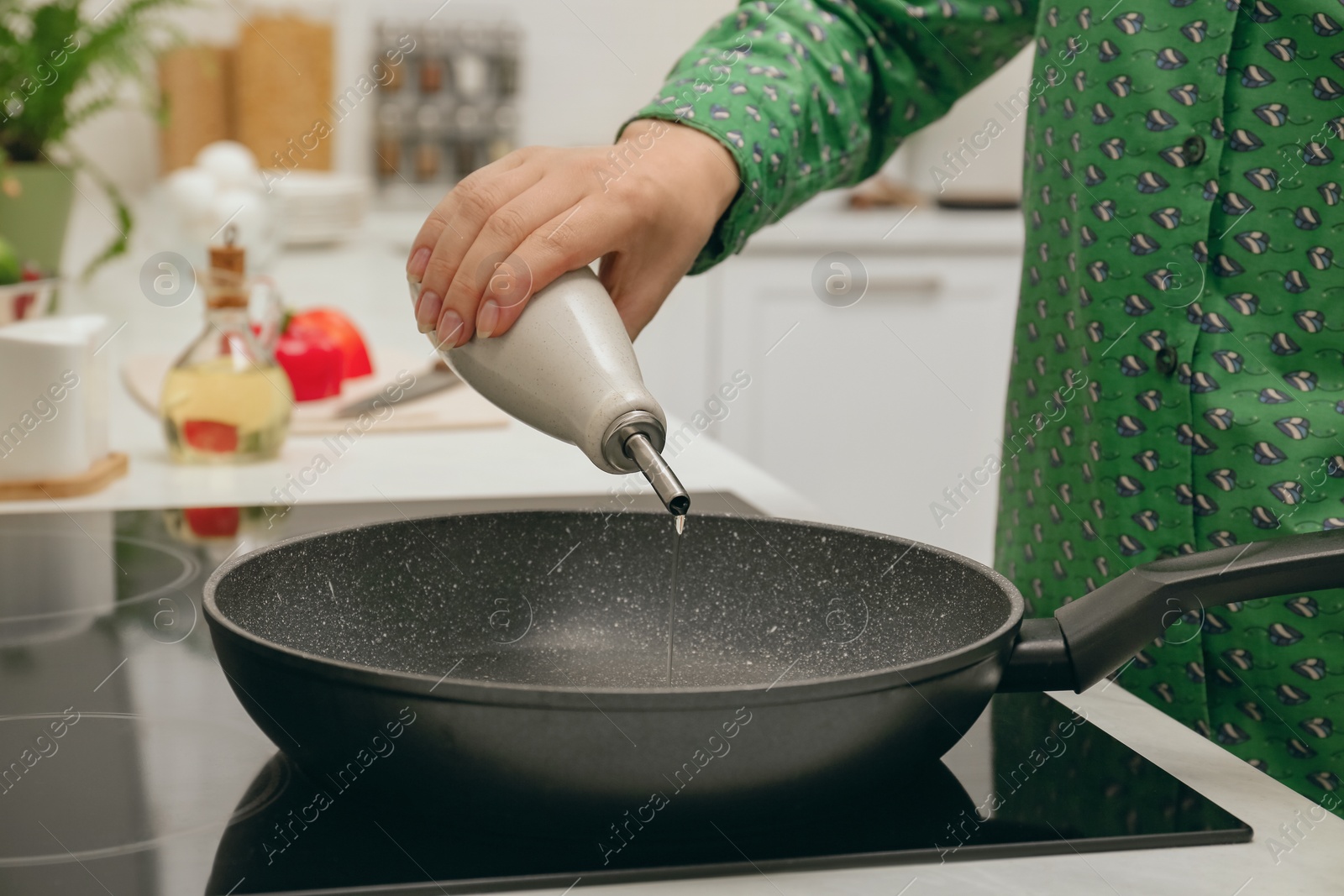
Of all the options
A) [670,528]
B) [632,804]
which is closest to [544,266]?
[670,528]

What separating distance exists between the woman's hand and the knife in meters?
0.54

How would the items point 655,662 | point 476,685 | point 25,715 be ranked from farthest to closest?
point 655,662, point 25,715, point 476,685

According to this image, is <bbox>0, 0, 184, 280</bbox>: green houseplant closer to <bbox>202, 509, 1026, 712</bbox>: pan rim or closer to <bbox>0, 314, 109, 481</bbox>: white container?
<bbox>0, 314, 109, 481</bbox>: white container

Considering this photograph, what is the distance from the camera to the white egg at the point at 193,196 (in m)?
2.11

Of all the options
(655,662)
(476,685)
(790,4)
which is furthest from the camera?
(790,4)

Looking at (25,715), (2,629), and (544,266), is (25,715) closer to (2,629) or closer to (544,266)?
(2,629)

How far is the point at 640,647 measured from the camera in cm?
69

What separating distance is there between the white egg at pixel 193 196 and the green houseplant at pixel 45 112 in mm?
219

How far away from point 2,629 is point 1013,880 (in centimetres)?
51

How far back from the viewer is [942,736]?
478mm

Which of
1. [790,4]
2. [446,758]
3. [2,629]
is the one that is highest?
[790,4]

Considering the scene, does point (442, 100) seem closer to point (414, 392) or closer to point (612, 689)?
point (414, 392)

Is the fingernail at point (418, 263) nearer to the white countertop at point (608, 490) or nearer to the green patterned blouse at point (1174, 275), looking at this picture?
the green patterned blouse at point (1174, 275)

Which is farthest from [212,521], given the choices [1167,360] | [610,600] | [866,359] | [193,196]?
[866,359]
